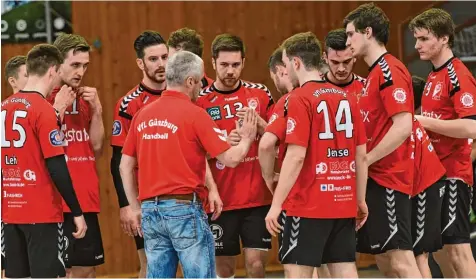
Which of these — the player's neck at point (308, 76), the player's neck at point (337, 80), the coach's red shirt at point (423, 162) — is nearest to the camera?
the player's neck at point (308, 76)

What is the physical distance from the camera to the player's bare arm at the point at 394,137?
603 cm

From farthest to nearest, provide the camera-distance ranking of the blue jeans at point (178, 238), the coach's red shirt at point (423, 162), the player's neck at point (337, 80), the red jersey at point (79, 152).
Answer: the player's neck at point (337, 80), the red jersey at point (79, 152), the coach's red shirt at point (423, 162), the blue jeans at point (178, 238)

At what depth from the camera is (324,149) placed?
5758mm

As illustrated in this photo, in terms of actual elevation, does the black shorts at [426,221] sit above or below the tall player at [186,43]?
below

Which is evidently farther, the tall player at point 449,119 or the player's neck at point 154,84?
the player's neck at point 154,84

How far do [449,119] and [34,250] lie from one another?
322cm

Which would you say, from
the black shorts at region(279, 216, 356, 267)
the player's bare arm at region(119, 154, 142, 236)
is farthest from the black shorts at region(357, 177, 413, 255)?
the player's bare arm at region(119, 154, 142, 236)

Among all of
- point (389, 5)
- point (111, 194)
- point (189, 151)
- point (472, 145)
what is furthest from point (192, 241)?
point (389, 5)

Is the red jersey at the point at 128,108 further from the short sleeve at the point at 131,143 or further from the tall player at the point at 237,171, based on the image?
the short sleeve at the point at 131,143

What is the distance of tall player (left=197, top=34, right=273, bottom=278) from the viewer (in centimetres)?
714

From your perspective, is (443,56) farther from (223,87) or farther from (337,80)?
(223,87)

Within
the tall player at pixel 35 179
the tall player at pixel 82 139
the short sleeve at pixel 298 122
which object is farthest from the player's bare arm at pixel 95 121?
the short sleeve at pixel 298 122

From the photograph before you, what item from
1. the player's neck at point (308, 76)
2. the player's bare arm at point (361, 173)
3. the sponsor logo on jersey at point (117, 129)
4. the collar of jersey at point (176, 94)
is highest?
the player's neck at point (308, 76)

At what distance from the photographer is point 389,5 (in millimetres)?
10711
